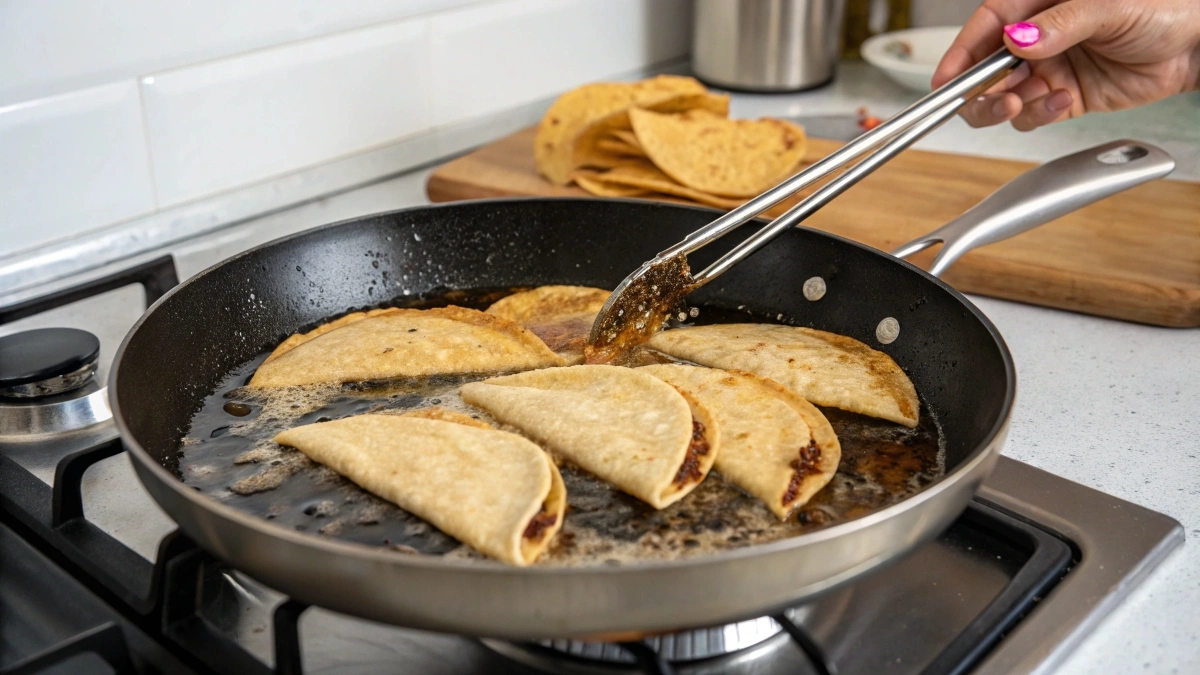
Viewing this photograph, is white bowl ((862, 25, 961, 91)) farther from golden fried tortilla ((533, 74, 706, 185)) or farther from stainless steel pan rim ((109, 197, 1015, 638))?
stainless steel pan rim ((109, 197, 1015, 638))

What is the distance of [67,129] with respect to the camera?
147 centimetres

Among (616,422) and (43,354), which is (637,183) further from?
(43,354)

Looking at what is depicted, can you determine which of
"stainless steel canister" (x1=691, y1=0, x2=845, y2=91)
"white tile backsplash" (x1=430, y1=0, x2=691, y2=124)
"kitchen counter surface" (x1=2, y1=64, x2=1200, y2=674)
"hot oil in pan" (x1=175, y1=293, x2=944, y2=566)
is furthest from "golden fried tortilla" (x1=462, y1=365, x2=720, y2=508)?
"stainless steel canister" (x1=691, y1=0, x2=845, y2=91)

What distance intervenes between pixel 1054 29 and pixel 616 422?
0.83 m

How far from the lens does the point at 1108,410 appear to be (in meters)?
1.26

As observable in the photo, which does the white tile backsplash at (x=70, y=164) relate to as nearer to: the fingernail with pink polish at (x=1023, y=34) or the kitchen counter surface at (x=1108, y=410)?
the kitchen counter surface at (x=1108, y=410)

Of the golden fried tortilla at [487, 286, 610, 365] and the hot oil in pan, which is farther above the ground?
the golden fried tortilla at [487, 286, 610, 365]

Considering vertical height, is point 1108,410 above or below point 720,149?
below

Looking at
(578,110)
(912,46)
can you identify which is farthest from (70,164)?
(912,46)

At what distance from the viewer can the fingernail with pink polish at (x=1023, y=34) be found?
1344 millimetres

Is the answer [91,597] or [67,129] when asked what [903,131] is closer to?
[91,597]

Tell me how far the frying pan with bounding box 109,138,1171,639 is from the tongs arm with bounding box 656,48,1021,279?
11 cm

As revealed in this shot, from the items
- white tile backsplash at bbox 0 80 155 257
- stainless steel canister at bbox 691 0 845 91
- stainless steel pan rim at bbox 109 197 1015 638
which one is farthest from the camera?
stainless steel canister at bbox 691 0 845 91

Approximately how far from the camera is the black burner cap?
1.17 m
